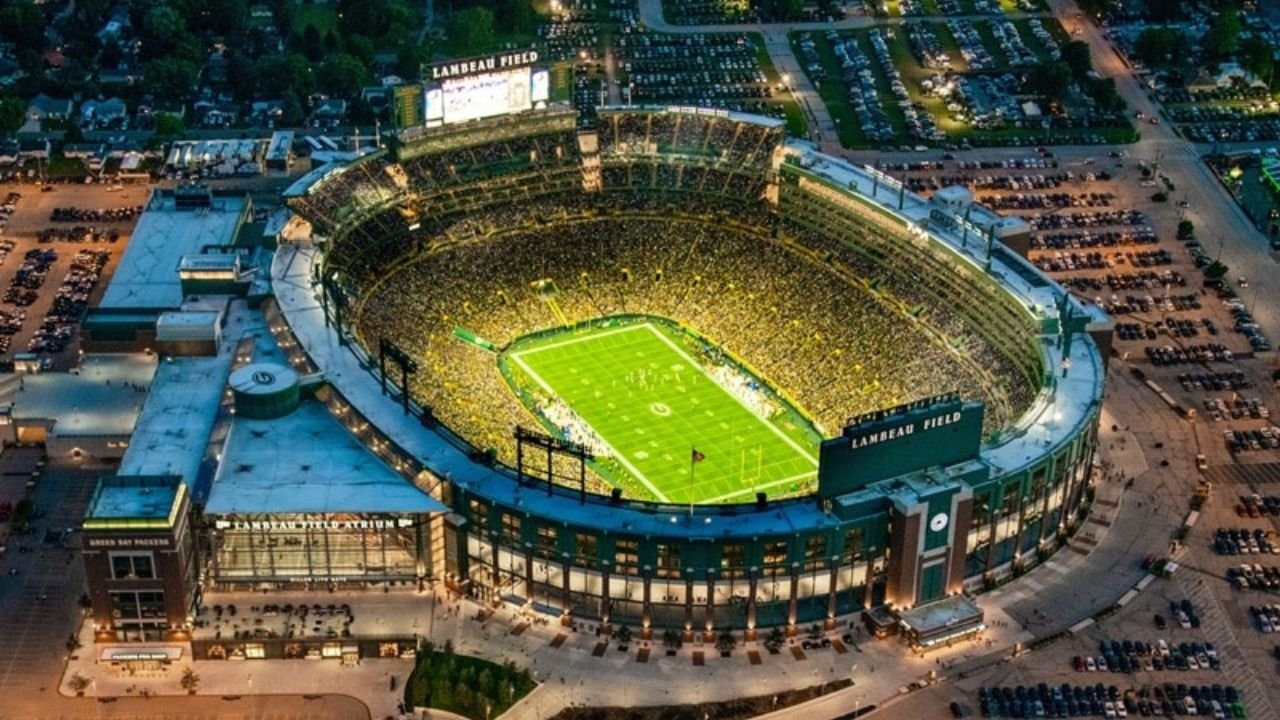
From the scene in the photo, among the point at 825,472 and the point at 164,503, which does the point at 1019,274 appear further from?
the point at 164,503

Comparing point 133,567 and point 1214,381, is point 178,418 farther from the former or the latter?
point 1214,381

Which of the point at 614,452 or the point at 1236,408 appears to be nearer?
the point at 614,452

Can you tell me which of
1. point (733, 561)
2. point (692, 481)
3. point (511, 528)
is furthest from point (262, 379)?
point (733, 561)

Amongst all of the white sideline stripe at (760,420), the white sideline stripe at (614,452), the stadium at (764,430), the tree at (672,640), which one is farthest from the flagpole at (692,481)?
the tree at (672,640)

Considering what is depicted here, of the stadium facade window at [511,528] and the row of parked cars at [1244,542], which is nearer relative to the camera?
the stadium facade window at [511,528]

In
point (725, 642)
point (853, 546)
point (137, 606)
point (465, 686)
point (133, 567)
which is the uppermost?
point (853, 546)

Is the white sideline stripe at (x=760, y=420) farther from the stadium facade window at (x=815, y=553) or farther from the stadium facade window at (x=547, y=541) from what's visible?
the stadium facade window at (x=547, y=541)
